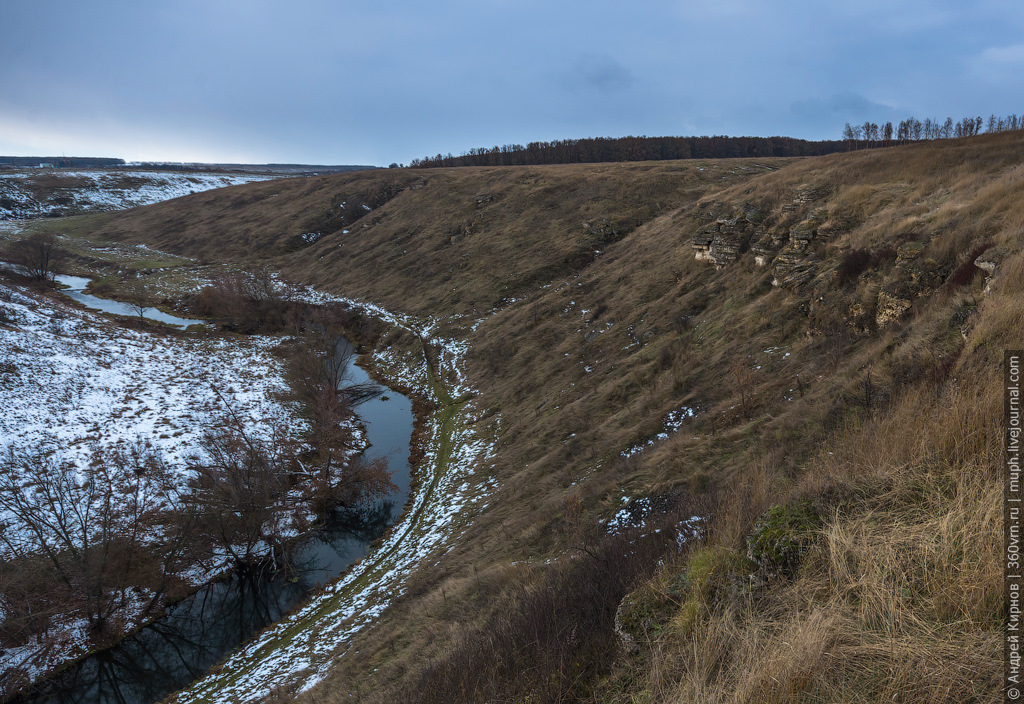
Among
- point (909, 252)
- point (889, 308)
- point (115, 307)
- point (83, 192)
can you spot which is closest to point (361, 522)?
point (889, 308)

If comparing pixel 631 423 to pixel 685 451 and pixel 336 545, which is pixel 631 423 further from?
pixel 336 545

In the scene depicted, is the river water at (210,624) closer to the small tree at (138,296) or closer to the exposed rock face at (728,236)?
the exposed rock face at (728,236)

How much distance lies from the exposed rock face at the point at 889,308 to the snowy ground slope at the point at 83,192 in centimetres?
13972

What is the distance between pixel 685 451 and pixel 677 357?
7.45 meters

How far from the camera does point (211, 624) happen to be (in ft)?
51.5

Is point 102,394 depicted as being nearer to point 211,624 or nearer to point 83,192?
point 211,624

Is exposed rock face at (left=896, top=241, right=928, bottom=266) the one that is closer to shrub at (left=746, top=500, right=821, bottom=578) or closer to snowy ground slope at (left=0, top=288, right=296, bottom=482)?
shrub at (left=746, top=500, right=821, bottom=578)

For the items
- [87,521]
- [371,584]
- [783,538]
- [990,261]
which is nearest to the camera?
[783,538]

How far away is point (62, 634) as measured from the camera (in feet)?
47.1

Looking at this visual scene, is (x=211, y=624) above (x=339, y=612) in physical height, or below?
below

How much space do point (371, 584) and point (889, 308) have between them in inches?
697

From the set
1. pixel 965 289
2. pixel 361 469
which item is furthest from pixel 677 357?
pixel 361 469

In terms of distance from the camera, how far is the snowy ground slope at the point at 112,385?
72.6ft

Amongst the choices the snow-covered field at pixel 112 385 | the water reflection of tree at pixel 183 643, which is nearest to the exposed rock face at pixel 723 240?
the water reflection of tree at pixel 183 643
